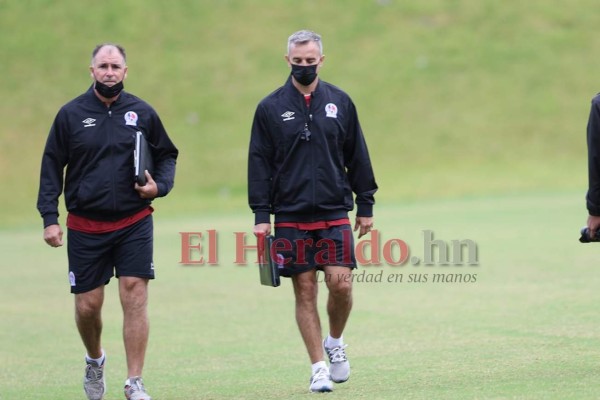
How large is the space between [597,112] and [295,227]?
7.20 feet

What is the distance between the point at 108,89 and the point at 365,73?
41.7 metres

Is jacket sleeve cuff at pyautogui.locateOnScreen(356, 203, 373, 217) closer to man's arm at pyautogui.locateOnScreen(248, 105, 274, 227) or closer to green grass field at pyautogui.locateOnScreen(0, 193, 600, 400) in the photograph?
man's arm at pyautogui.locateOnScreen(248, 105, 274, 227)

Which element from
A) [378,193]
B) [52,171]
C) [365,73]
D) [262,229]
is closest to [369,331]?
[262,229]

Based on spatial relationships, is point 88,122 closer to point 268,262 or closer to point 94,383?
point 268,262

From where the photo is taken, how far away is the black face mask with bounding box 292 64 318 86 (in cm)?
848

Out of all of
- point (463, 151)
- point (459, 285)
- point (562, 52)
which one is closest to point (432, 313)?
point (459, 285)

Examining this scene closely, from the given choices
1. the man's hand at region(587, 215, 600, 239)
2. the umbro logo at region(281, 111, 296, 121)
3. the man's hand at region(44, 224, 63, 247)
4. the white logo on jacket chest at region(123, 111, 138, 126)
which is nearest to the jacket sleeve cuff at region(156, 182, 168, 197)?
the white logo on jacket chest at region(123, 111, 138, 126)

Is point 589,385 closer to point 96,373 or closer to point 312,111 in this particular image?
point 312,111

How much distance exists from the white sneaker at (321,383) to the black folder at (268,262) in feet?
2.39

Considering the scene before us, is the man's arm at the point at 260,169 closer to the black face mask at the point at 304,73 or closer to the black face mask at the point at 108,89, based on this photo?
the black face mask at the point at 304,73

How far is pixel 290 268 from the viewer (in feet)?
27.8

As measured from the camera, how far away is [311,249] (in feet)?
27.9

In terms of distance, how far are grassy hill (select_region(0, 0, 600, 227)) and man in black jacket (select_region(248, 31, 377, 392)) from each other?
106 feet

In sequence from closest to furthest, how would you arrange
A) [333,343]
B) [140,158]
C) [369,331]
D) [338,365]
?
[140,158] → [338,365] → [333,343] → [369,331]
